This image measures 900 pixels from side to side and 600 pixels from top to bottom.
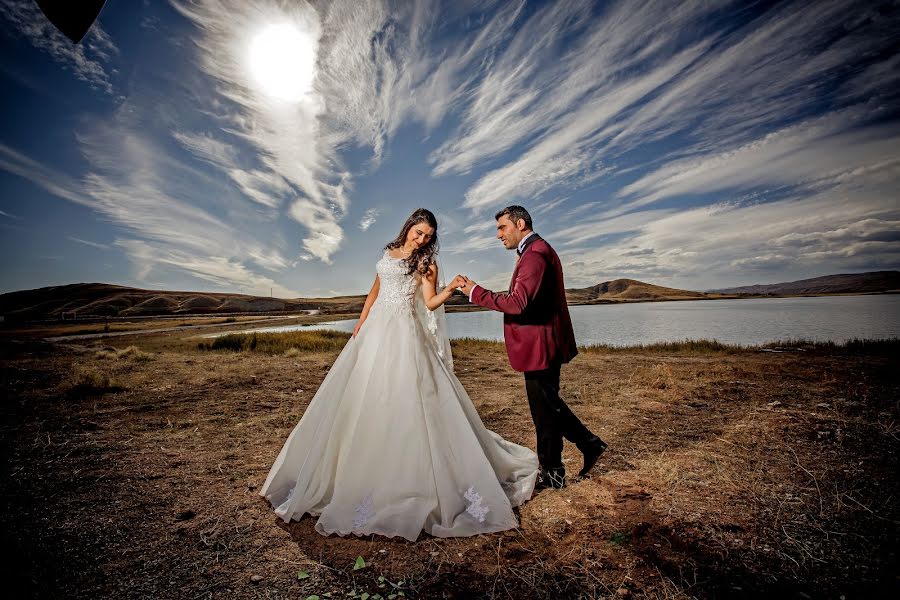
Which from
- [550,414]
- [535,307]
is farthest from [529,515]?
[535,307]

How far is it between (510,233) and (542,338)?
3.62ft

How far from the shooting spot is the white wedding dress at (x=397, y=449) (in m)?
2.84

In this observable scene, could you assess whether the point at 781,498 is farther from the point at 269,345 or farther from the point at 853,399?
the point at 269,345

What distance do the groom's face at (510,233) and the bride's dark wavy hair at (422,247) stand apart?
77cm

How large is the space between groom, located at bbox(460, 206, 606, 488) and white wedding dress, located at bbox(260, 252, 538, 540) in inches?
21.4

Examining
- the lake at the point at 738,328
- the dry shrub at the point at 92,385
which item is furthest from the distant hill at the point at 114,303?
the dry shrub at the point at 92,385

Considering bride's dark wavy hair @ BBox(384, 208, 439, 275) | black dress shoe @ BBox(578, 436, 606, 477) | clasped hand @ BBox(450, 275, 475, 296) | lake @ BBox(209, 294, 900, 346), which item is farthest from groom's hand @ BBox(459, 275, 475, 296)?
lake @ BBox(209, 294, 900, 346)

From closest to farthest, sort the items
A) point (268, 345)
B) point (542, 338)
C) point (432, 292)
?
point (542, 338) < point (432, 292) < point (268, 345)

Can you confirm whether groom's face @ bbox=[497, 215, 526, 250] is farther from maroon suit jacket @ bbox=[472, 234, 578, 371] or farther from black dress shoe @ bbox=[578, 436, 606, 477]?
black dress shoe @ bbox=[578, 436, 606, 477]

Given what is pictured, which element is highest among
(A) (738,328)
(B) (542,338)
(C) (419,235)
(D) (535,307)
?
(C) (419,235)

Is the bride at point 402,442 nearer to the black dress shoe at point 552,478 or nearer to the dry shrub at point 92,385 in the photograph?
the black dress shoe at point 552,478

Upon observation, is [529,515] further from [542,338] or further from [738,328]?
[738,328]

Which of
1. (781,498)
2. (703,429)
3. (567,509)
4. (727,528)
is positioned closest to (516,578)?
(567,509)

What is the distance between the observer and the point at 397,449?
304cm
